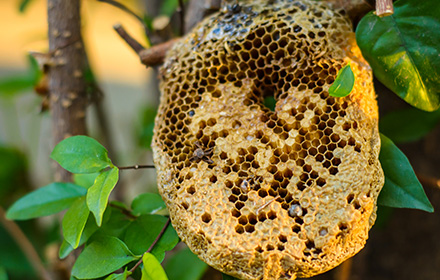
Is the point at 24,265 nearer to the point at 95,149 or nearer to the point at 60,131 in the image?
the point at 60,131

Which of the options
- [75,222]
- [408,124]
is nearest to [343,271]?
[408,124]

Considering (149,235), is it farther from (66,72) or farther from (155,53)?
(66,72)

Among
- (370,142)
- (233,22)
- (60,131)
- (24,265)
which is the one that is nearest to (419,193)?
(370,142)

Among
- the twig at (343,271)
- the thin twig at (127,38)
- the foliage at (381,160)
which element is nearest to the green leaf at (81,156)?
the foliage at (381,160)

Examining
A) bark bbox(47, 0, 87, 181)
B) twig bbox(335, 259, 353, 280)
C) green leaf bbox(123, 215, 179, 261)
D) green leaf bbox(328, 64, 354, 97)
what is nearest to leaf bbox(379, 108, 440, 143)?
twig bbox(335, 259, 353, 280)

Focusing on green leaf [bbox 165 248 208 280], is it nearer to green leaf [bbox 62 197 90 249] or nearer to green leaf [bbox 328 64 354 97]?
green leaf [bbox 62 197 90 249]

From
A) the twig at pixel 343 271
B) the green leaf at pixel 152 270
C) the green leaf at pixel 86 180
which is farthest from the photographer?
the twig at pixel 343 271

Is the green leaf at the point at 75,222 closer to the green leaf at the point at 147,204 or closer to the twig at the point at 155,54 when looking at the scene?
the green leaf at the point at 147,204
